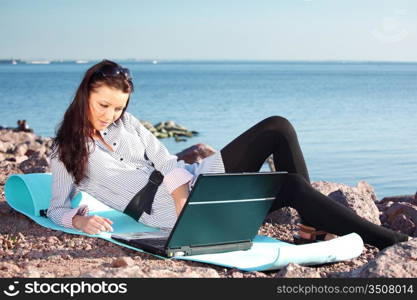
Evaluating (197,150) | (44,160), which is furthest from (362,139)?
(44,160)

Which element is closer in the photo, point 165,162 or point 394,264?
point 394,264

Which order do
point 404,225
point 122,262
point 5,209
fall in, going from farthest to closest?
1. point 404,225
2. point 5,209
3. point 122,262

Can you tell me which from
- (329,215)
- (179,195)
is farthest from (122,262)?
(329,215)

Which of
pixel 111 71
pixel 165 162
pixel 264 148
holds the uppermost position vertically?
pixel 111 71

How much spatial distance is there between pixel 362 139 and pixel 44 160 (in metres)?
10.2

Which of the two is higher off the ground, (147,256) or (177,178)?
(177,178)

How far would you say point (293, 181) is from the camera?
4.18 meters

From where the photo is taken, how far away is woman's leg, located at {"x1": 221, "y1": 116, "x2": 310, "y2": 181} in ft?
14.0

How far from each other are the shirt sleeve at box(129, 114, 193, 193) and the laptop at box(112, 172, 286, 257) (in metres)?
0.33

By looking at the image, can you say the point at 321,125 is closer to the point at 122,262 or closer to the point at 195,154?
the point at 195,154

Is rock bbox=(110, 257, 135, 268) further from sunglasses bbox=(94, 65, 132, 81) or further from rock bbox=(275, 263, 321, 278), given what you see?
sunglasses bbox=(94, 65, 132, 81)

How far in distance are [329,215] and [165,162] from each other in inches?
40.6

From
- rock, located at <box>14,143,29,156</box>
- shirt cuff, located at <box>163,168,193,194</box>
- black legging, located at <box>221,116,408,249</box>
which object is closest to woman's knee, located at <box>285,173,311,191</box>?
black legging, located at <box>221,116,408,249</box>

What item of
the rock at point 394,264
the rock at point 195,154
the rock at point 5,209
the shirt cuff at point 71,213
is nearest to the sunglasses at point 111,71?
the shirt cuff at point 71,213
